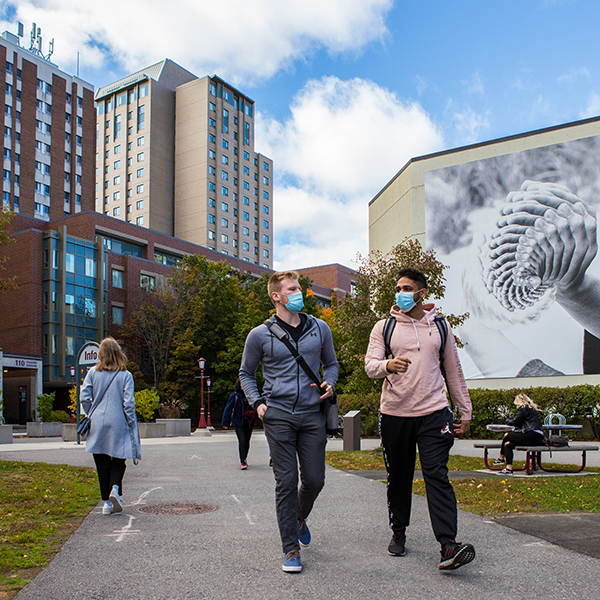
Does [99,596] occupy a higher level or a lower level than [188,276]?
lower

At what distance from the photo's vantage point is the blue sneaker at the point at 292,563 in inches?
162

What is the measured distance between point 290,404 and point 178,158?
88.8m

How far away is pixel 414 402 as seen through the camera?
4445mm

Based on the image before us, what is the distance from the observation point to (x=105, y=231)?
2092 inches

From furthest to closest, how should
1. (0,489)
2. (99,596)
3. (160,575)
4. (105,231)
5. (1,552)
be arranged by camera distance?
(105,231), (0,489), (1,552), (160,575), (99,596)

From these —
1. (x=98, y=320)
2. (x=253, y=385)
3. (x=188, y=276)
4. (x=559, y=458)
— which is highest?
(x=188, y=276)

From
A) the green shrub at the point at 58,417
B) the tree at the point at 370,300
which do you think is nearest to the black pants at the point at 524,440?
the tree at the point at 370,300

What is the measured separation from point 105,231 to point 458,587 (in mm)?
52690

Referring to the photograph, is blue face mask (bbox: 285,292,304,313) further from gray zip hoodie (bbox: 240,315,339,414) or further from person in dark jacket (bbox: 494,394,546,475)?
person in dark jacket (bbox: 494,394,546,475)

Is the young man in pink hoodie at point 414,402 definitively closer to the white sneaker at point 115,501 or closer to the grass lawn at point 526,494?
the grass lawn at point 526,494

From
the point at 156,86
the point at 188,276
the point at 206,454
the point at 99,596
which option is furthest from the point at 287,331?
the point at 156,86

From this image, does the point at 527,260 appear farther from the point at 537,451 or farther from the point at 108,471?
the point at 108,471

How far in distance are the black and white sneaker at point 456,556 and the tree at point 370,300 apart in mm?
10502

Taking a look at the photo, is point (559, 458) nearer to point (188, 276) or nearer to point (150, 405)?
point (150, 405)
